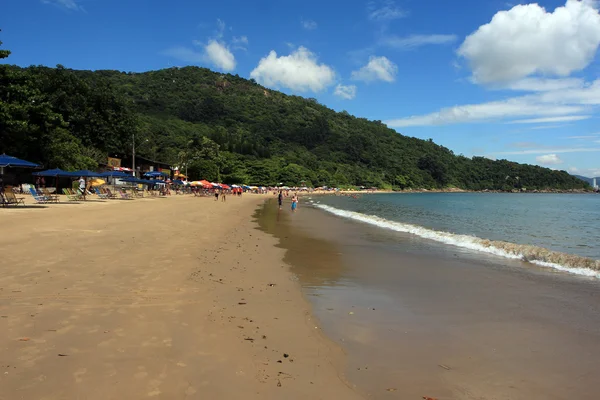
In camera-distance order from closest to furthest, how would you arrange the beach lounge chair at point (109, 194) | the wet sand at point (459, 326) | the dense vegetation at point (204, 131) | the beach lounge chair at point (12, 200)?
the wet sand at point (459, 326)
the beach lounge chair at point (12, 200)
the beach lounge chair at point (109, 194)
the dense vegetation at point (204, 131)

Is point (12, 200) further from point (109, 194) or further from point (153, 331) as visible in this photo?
point (153, 331)

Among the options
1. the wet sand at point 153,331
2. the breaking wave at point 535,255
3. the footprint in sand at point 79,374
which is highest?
the footprint in sand at point 79,374

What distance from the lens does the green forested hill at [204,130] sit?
37.3 m

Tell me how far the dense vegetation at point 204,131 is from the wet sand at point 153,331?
3133 centimetres

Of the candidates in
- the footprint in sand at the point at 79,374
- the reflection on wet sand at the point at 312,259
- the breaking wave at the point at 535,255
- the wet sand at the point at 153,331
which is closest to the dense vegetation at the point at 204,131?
the reflection on wet sand at the point at 312,259

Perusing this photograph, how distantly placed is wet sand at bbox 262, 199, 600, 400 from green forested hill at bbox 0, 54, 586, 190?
112 ft

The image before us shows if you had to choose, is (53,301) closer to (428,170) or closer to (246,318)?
(246,318)

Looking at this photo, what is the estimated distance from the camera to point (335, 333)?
4828 millimetres

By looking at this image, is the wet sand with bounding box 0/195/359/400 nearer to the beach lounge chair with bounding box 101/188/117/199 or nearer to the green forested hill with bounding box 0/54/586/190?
the beach lounge chair with bounding box 101/188/117/199

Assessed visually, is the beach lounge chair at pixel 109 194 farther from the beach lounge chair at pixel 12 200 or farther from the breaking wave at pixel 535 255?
the breaking wave at pixel 535 255

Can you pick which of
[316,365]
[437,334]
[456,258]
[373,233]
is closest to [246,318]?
[316,365]

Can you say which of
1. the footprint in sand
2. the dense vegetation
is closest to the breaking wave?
the footprint in sand

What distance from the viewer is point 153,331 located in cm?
433

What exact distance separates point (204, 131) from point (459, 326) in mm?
118773
